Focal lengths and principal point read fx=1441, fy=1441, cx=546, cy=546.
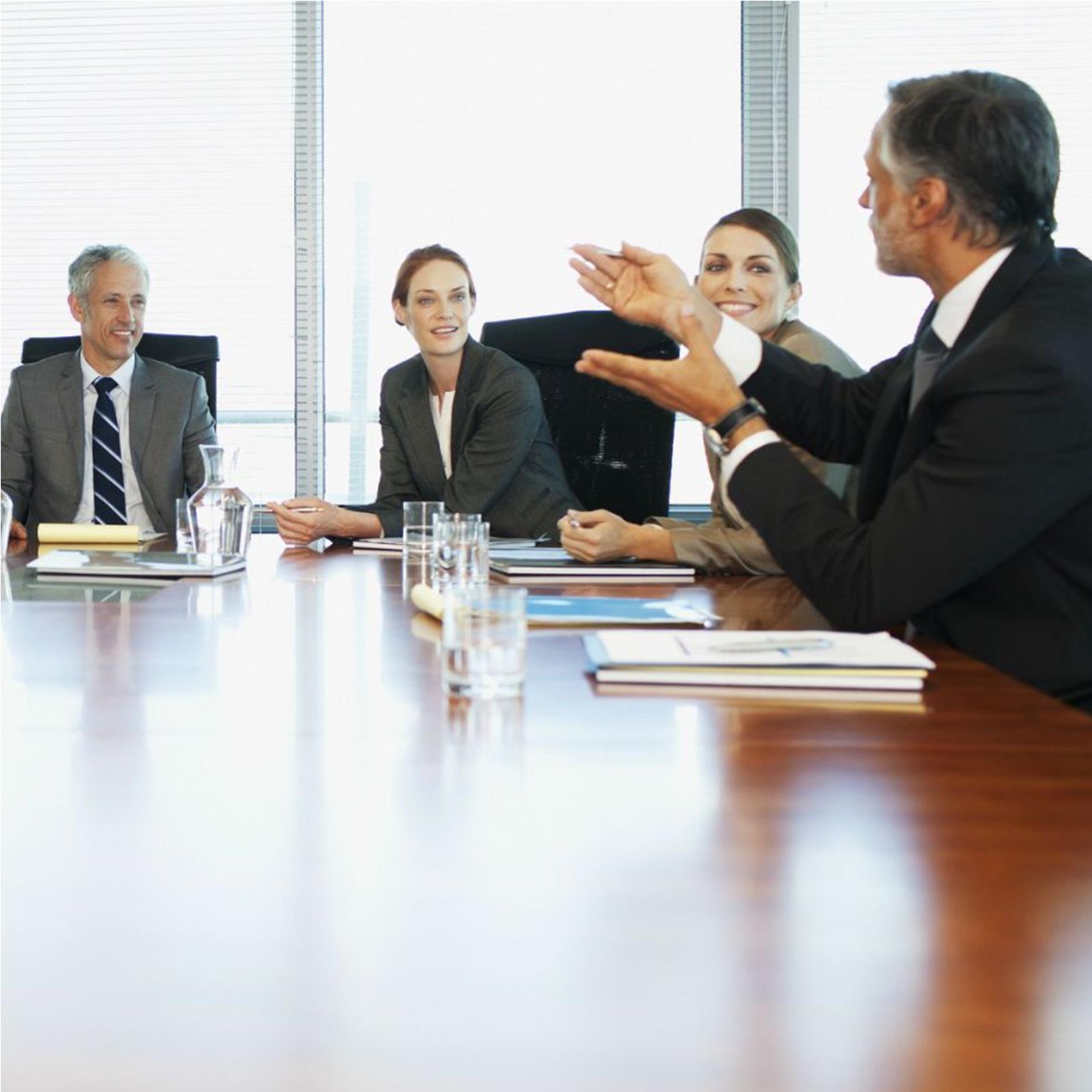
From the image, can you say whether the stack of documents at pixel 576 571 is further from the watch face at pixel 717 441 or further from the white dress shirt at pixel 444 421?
the white dress shirt at pixel 444 421

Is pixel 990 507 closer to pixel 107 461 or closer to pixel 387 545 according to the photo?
pixel 387 545

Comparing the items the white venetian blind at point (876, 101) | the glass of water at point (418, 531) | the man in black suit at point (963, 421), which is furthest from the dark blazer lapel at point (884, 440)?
the white venetian blind at point (876, 101)

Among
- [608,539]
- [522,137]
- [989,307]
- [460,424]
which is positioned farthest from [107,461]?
[989,307]

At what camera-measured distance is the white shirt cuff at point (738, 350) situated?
2.16 m

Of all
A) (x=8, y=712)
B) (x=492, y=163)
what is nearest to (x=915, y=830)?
(x=8, y=712)

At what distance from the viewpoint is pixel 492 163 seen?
495 cm

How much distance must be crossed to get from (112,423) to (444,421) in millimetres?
943

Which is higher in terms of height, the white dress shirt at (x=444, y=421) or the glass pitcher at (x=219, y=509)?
the white dress shirt at (x=444, y=421)

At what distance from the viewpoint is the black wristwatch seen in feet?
5.64

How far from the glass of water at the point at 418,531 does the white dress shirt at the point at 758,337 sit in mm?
591

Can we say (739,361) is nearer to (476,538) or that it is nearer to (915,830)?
(476,538)

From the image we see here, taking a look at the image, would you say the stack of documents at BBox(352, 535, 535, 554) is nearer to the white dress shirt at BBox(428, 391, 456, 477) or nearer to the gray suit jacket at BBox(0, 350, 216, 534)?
the white dress shirt at BBox(428, 391, 456, 477)

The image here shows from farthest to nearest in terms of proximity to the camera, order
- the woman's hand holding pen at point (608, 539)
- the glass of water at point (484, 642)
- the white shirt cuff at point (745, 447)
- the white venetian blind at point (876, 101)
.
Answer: the white venetian blind at point (876, 101), the woman's hand holding pen at point (608, 539), the white shirt cuff at point (745, 447), the glass of water at point (484, 642)

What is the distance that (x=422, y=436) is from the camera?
12.0ft
